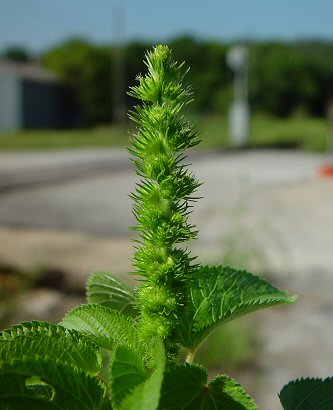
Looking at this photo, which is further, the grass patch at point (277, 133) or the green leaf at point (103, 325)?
the grass patch at point (277, 133)

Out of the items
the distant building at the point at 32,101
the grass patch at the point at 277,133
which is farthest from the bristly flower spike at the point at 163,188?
the distant building at the point at 32,101

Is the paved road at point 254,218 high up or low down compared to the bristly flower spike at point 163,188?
down

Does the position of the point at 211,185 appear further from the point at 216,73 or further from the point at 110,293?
the point at 216,73

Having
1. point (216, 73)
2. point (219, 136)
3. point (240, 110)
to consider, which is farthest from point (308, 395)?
point (216, 73)

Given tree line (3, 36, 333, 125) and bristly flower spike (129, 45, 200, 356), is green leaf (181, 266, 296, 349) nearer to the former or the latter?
bristly flower spike (129, 45, 200, 356)

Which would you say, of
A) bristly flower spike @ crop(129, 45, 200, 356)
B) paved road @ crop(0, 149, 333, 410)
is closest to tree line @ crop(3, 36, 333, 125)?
paved road @ crop(0, 149, 333, 410)

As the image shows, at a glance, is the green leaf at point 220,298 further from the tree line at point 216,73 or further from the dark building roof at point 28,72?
the dark building roof at point 28,72
